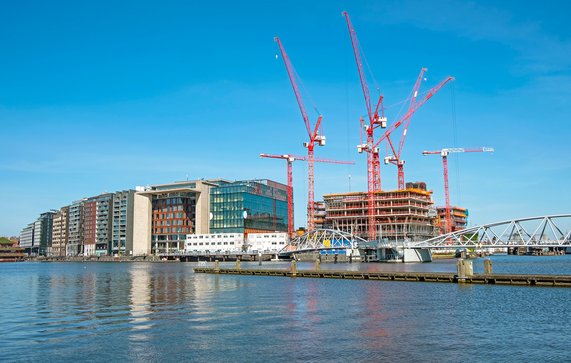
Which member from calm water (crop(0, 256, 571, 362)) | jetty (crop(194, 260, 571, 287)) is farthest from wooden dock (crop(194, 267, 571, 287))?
calm water (crop(0, 256, 571, 362))

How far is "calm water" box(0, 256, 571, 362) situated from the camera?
110 ft

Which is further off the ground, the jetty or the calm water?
the jetty

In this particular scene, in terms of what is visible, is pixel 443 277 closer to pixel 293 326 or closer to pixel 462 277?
pixel 462 277

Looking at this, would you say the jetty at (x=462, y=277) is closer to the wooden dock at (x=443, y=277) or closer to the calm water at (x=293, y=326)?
the wooden dock at (x=443, y=277)

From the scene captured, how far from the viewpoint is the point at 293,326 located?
43.2 metres

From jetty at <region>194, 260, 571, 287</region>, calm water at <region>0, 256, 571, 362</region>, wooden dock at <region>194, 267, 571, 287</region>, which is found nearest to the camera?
calm water at <region>0, 256, 571, 362</region>

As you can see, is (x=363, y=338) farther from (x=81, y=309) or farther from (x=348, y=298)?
(x=81, y=309)

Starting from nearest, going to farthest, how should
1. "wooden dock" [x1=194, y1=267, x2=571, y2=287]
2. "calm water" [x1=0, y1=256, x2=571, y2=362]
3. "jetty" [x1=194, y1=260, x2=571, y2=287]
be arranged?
"calm water" [x1=0, y1=256, x2=571, y2=362], "wooden dock" [x1=194, y1=267, x2=571, y2=287], "jetty" [x1=194, y1=260, x2=571, y2=287]

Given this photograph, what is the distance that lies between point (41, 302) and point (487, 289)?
55706 mm

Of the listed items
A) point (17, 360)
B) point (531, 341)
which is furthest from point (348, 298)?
point (17, 360)

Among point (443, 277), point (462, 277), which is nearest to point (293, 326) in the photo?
point (462, 277)

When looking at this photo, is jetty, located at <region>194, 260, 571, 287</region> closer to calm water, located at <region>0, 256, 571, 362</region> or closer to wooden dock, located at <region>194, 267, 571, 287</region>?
wooden dock, located at <region>194, 267, 571, 287</region>

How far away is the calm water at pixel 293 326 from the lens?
3366 centimetres

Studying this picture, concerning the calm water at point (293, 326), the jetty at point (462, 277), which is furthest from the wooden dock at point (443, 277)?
the calm water at point (293, 326)
